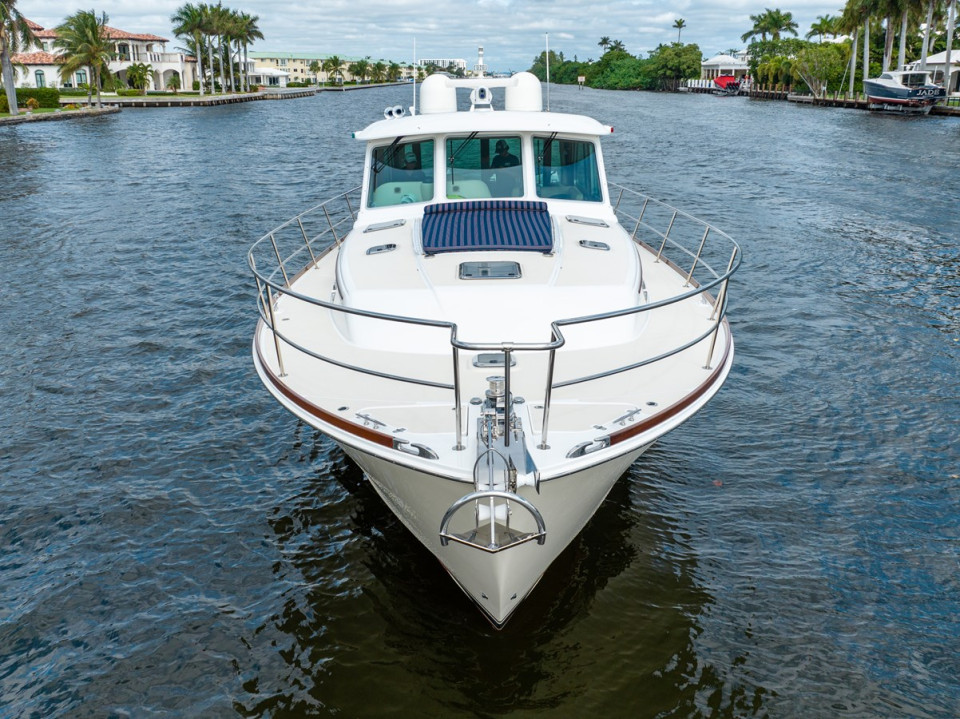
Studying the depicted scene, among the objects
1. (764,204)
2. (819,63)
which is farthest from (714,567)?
(819,63)

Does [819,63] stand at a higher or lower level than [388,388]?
higher

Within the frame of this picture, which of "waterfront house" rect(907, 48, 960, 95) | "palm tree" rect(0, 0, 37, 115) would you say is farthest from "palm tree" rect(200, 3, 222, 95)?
"waterfront house" rect(907, 48, 960, 95)

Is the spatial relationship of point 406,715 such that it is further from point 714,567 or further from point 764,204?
point 764,204

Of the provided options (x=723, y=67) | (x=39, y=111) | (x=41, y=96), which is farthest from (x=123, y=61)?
(x=723, y=67)

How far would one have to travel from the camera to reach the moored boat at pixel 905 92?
183 ft

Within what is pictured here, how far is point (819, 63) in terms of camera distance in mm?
74562

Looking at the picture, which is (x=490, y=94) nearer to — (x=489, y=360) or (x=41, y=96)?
(x=489, y=360)

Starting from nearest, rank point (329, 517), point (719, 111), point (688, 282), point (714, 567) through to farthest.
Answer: point (714, 567) → point (329, 517) → point (688, 282) → point (719, 111)

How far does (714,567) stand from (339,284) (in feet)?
15.3

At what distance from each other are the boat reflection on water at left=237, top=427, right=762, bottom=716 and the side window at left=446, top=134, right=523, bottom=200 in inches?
150

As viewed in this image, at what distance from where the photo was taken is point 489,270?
23.3 feet

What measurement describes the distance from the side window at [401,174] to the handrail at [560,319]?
634mm

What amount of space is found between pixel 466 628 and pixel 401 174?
209 inches

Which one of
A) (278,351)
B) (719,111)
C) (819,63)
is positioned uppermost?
(819,63)
